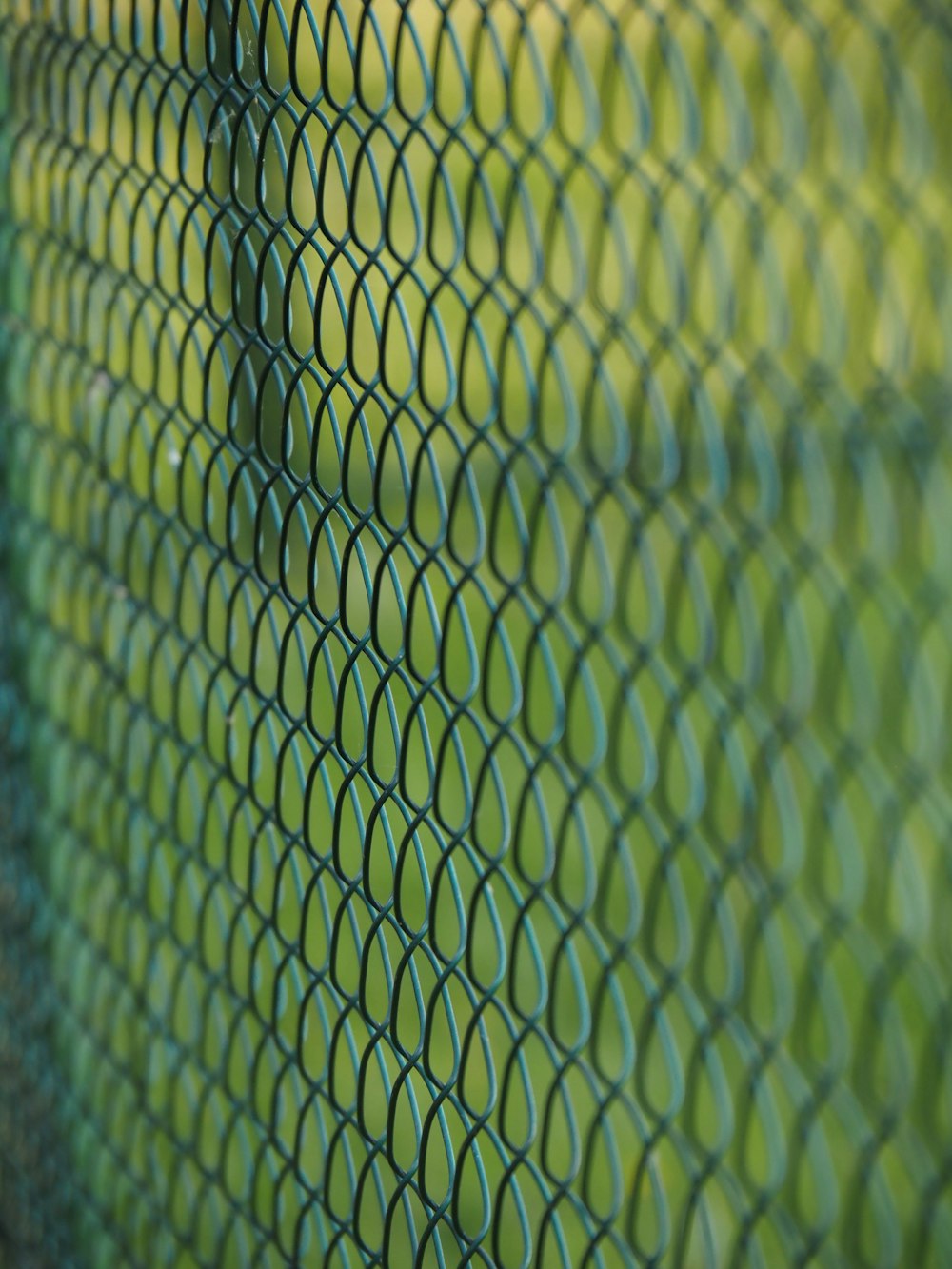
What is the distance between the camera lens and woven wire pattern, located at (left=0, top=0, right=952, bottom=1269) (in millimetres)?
541

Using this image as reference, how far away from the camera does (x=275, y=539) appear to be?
2.93 ft

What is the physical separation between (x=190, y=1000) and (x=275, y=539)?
1.35ft

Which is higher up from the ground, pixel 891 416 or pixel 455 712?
pixel 891 416

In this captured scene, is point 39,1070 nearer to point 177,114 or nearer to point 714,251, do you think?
point 177,114

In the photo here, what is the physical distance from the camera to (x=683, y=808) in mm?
1414

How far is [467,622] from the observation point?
0.77 metres

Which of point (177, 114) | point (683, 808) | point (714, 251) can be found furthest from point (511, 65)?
point (683, 808)

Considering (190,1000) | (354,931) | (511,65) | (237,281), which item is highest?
(511,65)

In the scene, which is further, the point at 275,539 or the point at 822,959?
the point at 275,539

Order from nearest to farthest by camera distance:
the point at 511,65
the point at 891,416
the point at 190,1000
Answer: the point at 891,416 → the point at 511,65 → the point at 190,1000

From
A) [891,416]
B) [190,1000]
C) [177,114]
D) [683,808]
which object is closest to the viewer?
[891,416]

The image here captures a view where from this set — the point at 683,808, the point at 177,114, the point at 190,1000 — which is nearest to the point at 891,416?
the point at 177,114

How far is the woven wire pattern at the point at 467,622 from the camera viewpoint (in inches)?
21.3

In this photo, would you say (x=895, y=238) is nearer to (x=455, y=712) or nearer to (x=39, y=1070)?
(x=455, y=712)
